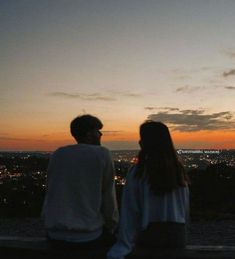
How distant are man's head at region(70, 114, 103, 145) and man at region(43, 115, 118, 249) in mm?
82

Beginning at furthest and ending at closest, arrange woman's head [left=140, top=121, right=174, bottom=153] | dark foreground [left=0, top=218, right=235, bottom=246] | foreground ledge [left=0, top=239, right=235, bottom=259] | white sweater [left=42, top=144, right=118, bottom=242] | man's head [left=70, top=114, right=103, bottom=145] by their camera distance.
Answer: dark foreground [left=0, top=218, right=235, bottom=246]
man's head [left=70, top=114, right=103, bottom=145]
white sweater [left=42, top=144, right=118, bottom=242]
woman's head [left=140, top=121, right=174, bottom=153]
foreground ledge [left=0, top=239, right=235, bottom=259]

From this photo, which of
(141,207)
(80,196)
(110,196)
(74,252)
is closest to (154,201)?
(141,207)

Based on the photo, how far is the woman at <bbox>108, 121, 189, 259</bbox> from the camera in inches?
114

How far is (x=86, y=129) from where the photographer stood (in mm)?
3246

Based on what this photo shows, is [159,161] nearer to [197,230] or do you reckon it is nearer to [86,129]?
[86,129]

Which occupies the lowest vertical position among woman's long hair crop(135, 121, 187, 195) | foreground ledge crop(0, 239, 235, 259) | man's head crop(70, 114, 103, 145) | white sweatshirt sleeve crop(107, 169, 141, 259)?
foreground ledge crop(0, 239, 235, 259)

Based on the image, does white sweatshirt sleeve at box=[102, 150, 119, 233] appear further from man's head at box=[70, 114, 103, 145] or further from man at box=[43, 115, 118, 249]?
man's head at box=[70, 114, 103, 145]

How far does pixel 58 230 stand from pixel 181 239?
82cm

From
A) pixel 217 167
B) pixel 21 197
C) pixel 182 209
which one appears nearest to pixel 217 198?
pixel 217 167

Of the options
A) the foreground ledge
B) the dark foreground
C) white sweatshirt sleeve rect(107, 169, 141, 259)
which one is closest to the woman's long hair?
white sweatshirt sleeve rect(107, 169, 141, 259)

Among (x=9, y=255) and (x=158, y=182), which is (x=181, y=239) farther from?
(x=9, y=255)

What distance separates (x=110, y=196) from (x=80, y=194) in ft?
0.74

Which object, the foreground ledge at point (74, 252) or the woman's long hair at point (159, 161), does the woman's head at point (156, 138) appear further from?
Answer: the foreground ledge at point (74, 252)

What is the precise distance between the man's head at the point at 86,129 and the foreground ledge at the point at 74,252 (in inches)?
29.5
